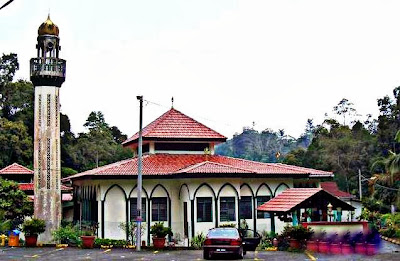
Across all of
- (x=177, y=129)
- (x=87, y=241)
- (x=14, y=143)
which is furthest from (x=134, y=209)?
(x=14, y=143)

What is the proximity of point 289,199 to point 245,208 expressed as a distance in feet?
15.3

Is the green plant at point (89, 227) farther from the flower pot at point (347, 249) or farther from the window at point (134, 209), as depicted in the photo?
the flower pot at point (347, 249)

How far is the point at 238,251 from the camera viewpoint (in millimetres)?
23328

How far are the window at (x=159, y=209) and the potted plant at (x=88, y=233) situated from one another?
328 centimetres

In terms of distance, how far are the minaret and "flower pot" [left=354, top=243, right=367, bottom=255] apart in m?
17.9

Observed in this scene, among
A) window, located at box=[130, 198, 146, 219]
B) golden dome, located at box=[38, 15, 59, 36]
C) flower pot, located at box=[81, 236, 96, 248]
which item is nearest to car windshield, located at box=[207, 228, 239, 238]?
flower pot, located at box=[81, 236, 96, 248]

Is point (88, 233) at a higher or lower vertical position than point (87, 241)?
higher

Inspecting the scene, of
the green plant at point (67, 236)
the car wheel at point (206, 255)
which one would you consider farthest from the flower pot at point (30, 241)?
the car wheel at point (206, 255)

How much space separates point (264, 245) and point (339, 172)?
43.2 meters

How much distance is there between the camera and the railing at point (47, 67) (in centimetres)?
3659

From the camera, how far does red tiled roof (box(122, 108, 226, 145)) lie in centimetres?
3901

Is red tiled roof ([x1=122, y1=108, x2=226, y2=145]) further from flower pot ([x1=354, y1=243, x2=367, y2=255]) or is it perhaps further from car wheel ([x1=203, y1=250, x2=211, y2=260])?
flower pot ([x1=354, y1=243, x2=367, y2=255])

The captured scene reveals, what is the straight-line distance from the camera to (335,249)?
84.1 ft

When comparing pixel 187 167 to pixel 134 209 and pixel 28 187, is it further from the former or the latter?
pixel 28 187
